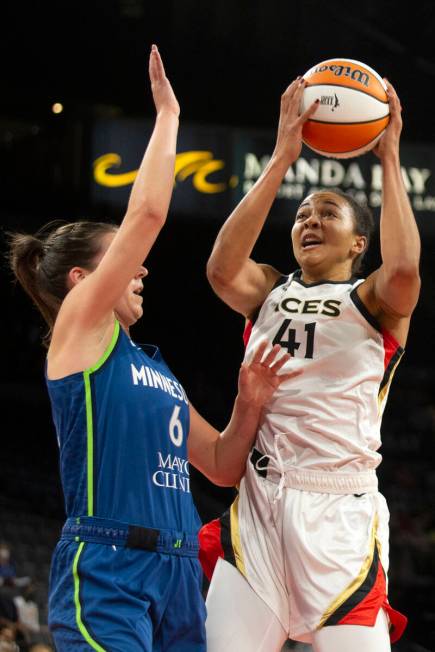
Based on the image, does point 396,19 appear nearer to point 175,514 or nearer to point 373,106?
point 373,106

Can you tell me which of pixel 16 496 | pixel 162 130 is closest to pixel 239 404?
pixel 162 130

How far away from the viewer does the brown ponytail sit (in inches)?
119

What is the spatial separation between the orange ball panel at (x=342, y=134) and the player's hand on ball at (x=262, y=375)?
754mm

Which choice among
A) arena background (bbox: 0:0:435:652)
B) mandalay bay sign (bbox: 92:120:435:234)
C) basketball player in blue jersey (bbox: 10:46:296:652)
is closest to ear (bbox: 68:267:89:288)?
basketball player in blue jersey (bbox: 10:46:296:652)

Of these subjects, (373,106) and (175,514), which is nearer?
(175,514)

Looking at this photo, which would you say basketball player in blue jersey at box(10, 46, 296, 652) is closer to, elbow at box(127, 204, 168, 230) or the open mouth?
elbow at box(127, 204, 168, 230)

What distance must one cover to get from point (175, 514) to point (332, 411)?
0.74 m

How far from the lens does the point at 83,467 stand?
277 centimetres

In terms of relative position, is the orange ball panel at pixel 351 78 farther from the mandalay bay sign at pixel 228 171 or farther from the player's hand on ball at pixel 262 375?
the mandalay bay sign at pixel 228 171

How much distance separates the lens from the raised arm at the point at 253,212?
3443 mm

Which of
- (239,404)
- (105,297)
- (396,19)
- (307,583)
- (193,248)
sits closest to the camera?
(105,297)

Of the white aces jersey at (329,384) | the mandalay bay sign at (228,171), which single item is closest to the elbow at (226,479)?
the white aces jersey at (329,384)

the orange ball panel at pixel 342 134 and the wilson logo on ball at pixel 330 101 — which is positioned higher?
the wilson logo on ball at pixel 330 101

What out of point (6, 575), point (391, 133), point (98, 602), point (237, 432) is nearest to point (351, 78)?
point (391, 133)
